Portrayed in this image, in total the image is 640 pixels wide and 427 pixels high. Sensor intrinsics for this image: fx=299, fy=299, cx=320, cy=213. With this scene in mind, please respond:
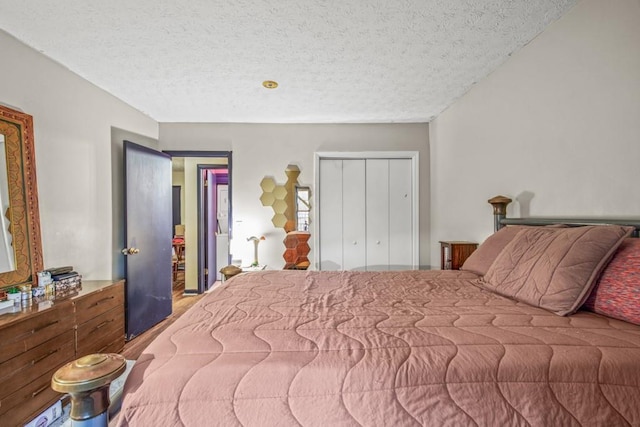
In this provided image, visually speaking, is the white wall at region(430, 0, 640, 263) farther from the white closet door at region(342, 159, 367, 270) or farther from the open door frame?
the open door frame

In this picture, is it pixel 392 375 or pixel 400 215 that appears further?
pixel 400 215

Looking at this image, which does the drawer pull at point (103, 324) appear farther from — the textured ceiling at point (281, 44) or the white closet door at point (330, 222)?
the white closet door at point (330, 222)

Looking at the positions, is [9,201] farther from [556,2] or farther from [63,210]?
[556,2]

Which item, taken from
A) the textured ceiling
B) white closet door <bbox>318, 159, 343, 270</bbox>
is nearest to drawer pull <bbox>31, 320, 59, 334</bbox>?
the textured ceiling

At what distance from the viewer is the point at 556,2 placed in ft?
5.39

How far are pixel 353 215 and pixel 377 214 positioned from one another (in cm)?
31

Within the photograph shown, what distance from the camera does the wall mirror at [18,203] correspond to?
1.85 m

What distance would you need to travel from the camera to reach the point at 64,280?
2078 mm

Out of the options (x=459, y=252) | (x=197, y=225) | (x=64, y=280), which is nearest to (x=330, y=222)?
(x=459, y=252)

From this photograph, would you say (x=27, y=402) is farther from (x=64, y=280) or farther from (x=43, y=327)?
(x=64, y=280)

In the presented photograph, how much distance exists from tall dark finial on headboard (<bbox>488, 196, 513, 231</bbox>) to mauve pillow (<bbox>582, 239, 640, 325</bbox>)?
97cm

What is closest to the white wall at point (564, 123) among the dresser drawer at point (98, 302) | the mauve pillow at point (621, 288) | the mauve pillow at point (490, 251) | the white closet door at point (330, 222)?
the mauve pillow at point (490, 251)

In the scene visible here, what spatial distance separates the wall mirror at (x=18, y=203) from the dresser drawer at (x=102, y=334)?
47 centimetres

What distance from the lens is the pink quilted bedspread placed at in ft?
2.50
